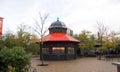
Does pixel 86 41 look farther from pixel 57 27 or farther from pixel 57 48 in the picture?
pixel 57 48

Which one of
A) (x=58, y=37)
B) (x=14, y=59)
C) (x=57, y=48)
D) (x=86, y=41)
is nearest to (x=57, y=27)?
(x=58, y=37)

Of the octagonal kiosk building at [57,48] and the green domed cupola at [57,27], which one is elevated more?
the green domed cupola at [57,27]

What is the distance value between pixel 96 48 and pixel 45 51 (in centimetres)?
1812

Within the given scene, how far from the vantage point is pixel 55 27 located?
123 feet

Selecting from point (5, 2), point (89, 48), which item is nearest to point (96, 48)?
point (89, 48)

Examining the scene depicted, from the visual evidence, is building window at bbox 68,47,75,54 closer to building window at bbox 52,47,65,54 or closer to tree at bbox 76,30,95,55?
building window at bbox 52,47,65,54

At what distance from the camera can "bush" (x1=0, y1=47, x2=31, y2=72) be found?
11148 millimetres

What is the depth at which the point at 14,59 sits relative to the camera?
11180 millimetres

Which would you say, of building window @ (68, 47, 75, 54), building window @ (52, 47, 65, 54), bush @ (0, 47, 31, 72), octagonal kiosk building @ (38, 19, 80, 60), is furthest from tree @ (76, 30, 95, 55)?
bush @ (0, 47, 31, 72)

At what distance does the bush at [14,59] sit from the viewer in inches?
439

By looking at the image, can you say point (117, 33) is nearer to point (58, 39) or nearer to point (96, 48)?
point (96, 48)

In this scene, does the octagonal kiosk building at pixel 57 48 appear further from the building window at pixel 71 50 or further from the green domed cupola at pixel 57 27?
the green domed cupola at pixel 57 27

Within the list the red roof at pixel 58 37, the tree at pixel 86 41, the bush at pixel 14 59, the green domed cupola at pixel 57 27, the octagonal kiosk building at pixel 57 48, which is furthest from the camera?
the tree at pixel 86 41

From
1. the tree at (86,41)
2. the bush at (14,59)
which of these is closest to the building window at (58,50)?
the tree at (86,41)
